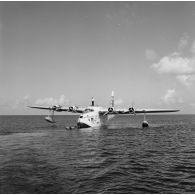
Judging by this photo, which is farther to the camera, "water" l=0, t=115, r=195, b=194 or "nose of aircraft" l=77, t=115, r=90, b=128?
"nose of aircraft" l=77, t=115, r=90, b=128

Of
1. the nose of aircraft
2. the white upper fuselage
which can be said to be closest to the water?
the nose of aircraft

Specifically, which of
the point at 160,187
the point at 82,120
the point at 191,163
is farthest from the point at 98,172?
the point at 82,120

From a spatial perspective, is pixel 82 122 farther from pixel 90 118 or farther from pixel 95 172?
pixel 95 172

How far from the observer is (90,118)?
4631 cm

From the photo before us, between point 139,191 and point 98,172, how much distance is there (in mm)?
4188

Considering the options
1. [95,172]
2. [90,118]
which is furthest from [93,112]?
Result: [95,172]

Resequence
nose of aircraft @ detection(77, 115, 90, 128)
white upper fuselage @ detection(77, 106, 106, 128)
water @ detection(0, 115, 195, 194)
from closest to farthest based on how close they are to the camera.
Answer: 1. water @ detection(0, 115, 195, 194)
2. nose of aircraft @ detection(77, 115, 90, 128)
3. white upper fuselage @ detection(77, 106, 106, 128)

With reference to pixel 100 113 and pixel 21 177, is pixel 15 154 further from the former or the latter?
pixel 100 113

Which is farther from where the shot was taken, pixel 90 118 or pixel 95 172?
pixel 90 118

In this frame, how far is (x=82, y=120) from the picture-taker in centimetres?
4428

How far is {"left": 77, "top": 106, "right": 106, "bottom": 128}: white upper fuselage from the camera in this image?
4459 cm

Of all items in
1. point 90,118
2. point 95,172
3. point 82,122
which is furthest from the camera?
point 90,118

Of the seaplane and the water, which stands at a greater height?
the seaplane

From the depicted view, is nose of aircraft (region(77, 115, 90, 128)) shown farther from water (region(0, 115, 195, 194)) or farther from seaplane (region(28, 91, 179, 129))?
water (region(0, 115, 195, 194))
